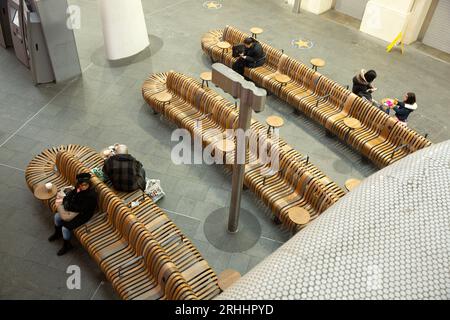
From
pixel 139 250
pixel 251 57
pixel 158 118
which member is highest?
pixel 251 57

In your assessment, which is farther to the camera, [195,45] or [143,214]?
[195,45]

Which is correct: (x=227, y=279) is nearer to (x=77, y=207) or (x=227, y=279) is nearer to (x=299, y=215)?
(x=299, y=215)

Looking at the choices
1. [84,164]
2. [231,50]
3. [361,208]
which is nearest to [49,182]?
[84,164]

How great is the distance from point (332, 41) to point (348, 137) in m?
5.18

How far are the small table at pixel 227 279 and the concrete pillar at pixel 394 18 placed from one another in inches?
380

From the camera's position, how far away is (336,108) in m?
8.86

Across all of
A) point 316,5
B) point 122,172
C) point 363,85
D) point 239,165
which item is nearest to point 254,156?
point 239,165

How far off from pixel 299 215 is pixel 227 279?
65.1 inches

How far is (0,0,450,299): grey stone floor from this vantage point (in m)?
6.44

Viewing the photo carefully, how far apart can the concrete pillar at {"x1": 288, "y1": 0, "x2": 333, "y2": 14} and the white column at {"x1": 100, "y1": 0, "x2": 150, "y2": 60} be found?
5889 millimetres

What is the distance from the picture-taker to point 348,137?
8.30m

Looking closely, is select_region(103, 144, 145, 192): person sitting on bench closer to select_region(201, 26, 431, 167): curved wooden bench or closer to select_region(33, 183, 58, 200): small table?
select_region(33, 183, 58, 200): small table

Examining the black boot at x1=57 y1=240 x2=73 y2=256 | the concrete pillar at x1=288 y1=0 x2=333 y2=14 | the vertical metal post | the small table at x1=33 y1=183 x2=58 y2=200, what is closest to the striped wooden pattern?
the small table at x1=33 y1=183 x2=58 y2=200

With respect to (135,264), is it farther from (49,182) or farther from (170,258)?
(49,182)
